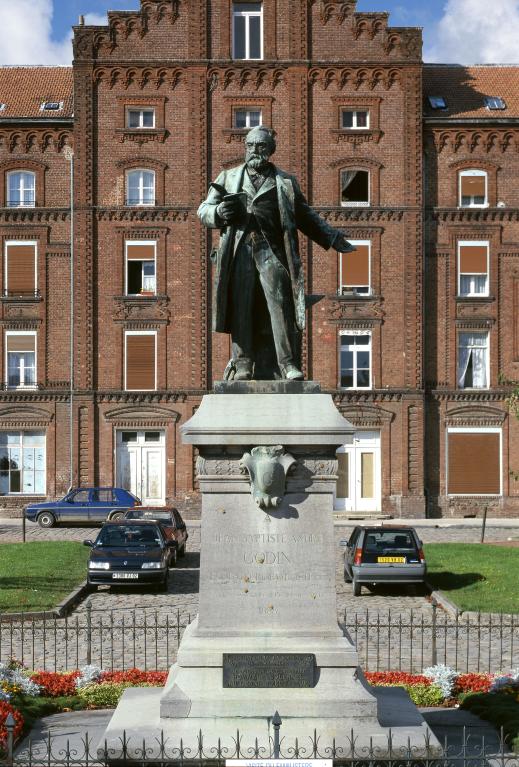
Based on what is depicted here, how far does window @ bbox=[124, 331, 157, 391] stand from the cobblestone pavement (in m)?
15.1

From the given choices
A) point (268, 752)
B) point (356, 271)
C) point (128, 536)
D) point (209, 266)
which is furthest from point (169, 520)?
point (268, 752)

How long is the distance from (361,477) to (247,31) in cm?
1732

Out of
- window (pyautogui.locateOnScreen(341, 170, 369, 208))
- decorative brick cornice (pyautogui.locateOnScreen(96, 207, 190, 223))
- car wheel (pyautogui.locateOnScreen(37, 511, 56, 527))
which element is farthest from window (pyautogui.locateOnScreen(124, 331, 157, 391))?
window (pyautogui.locateOnScreen(341, 170, 369, 208))

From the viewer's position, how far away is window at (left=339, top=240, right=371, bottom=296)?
1789 inches

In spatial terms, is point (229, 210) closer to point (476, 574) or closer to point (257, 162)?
point (257, 162)

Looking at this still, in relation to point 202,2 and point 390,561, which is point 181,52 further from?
point 390,561

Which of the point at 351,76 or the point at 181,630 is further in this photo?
the point at 351,76

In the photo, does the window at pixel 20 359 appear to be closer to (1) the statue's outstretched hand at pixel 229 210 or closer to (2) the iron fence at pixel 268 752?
(1) the statue's outstretched hand at pixel 229 210

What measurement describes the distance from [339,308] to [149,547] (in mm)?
22037

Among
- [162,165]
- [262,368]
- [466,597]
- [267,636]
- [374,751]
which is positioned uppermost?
[162,165]

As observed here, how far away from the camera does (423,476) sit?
148 ft

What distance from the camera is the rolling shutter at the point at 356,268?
4544 centimetres

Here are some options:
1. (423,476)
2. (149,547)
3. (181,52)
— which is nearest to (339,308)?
(423,476)

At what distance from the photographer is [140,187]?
45719 millimetres
